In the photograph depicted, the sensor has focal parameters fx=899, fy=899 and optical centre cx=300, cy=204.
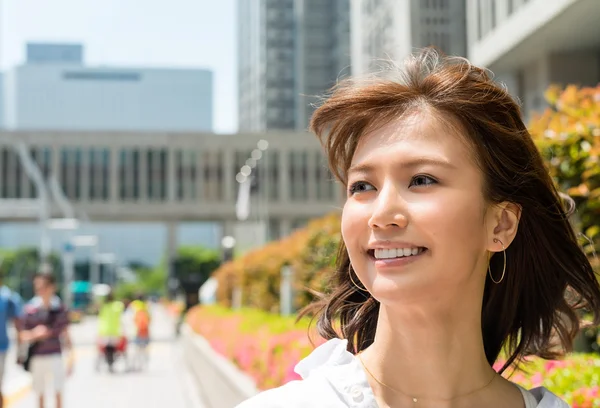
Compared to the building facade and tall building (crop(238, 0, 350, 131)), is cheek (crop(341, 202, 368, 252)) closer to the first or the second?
the building facade

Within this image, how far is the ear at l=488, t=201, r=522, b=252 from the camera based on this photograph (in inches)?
82.4

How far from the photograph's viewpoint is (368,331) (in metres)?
2.41

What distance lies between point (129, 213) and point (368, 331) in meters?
71.0

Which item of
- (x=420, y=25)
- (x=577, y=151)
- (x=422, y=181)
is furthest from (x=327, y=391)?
(x=420, y=25)

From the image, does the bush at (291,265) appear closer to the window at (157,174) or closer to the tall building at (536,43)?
the tall building at (536,43)

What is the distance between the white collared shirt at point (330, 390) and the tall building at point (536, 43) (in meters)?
14.6

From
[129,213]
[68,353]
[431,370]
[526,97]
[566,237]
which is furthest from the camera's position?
[129,213]

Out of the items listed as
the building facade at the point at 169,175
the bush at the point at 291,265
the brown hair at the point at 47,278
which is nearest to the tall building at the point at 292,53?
the building facade at the point at 169,175

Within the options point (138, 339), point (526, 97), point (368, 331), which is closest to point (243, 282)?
point (138, 339)

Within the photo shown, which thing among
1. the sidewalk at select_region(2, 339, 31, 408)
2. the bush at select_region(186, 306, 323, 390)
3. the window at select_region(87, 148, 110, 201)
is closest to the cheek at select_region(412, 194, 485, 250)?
the bush at select_region(186, 306, 323, 390)

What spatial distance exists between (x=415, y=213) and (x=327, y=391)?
1.39ft

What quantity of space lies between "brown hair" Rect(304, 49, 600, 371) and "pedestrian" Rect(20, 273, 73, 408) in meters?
8.18

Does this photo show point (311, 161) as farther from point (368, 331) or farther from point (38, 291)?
point (368, 331)

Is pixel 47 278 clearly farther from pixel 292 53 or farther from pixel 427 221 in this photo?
pixel 292 53
